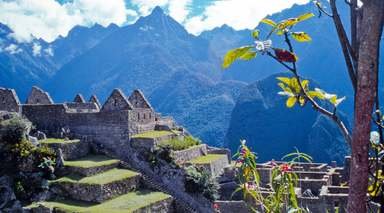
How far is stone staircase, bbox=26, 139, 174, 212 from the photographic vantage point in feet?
53.3

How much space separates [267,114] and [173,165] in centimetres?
5579

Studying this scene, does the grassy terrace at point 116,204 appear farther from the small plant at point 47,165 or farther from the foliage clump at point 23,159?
the small plant at point 47,165

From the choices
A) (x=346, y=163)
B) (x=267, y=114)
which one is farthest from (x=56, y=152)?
(x=267, y=114)

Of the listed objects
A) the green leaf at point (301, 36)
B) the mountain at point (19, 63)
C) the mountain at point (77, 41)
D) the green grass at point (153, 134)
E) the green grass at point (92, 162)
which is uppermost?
the mountain at point (77, 41)

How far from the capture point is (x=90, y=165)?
59.5 feet

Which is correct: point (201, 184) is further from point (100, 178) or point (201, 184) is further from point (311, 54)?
point (311, 54)

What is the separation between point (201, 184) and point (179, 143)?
2.40m

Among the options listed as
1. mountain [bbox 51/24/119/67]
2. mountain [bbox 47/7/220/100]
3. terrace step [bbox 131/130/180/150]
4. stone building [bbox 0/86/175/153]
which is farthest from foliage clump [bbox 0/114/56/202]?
mountain [bbox 51/24/119/67]

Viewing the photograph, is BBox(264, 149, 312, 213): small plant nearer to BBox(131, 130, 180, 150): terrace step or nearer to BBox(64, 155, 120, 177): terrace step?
BBox(64, 155, 120, 177): terrace step

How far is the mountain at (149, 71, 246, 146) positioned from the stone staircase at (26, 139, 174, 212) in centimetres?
5101

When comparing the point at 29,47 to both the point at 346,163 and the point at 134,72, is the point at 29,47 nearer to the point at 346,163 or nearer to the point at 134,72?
the point at 134,72

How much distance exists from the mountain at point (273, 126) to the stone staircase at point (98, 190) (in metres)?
45.2

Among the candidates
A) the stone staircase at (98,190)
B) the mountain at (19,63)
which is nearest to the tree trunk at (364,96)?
the stone staircase at (98,190)

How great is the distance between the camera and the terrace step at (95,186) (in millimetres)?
16781
